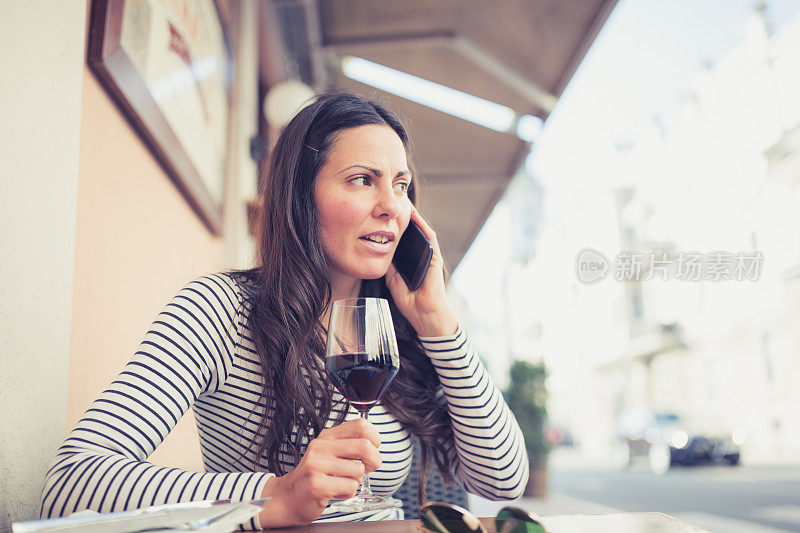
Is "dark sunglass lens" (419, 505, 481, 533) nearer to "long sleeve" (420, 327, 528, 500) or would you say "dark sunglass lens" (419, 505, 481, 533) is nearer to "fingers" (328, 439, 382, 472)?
"fingers" (328, 439, 382, 472)

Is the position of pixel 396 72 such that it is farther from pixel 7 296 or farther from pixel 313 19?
pixel 7 296

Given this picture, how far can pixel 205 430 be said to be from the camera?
127 centimetres

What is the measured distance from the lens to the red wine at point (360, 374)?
0.90 metres

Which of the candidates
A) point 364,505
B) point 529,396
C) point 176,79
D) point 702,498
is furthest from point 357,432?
point 529,396

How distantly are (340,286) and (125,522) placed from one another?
855 mm

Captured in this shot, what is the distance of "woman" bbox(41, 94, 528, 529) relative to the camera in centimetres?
101

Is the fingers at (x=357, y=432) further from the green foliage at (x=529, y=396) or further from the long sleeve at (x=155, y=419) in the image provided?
the green foliage at (x=529, y=396)

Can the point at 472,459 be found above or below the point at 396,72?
below

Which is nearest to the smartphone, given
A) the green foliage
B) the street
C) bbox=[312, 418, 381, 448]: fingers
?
bbox=[312, 418, 381, 448]: fingers

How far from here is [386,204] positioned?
4.25ft

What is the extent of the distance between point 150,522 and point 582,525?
54cm

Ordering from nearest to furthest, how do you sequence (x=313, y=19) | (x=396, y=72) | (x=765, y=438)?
(x=313, y=19) < (x=396, y=72) < (x=765, y=438)

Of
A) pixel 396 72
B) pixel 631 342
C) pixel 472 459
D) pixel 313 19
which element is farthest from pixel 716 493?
pixel 631 342

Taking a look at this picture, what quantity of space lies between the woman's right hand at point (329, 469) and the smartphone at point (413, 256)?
0.61m
